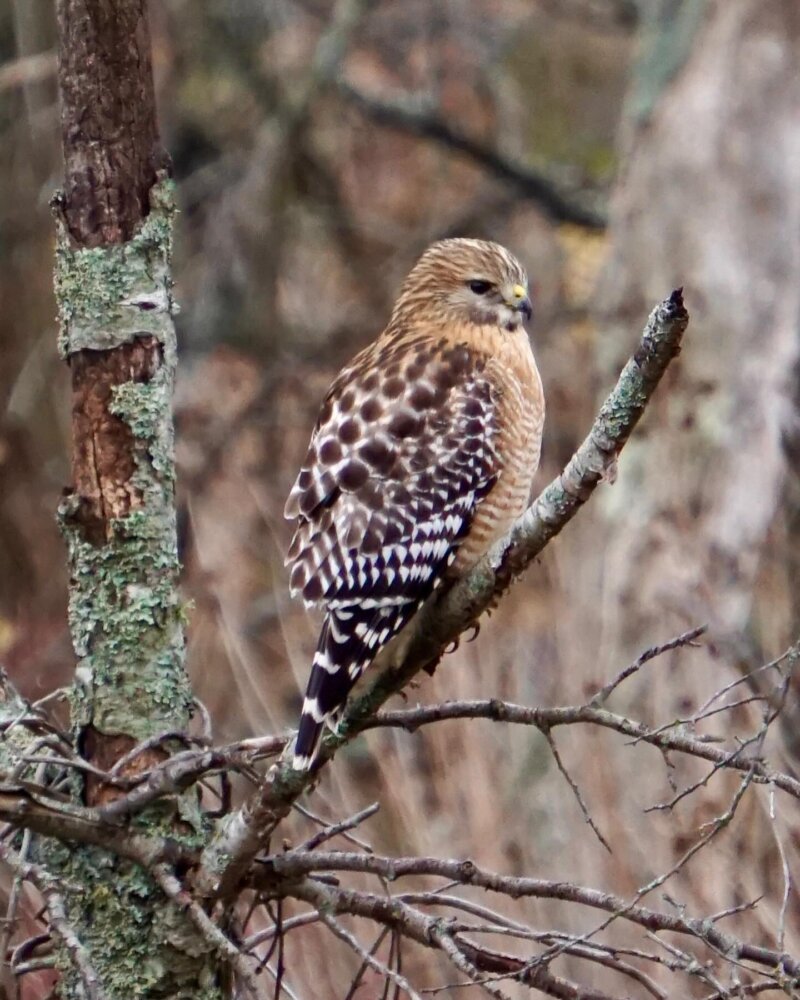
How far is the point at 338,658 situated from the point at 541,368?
20.0 ft

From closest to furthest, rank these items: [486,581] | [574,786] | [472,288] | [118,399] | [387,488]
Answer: [574,786], [486,581], [118,399], [387,488], [472,288]

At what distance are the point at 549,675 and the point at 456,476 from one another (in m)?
2.92

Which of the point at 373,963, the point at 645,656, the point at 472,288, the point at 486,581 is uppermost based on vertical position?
the point at 472,288

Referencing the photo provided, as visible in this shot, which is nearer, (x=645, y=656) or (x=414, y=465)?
(x=645, y=656)

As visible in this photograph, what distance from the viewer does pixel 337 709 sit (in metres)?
3.21

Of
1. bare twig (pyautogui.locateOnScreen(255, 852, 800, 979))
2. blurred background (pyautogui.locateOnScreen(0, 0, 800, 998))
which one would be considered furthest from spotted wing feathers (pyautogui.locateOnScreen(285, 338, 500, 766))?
blurred background (pyautogui.locateOnScreen(0, 0, 800, 998))

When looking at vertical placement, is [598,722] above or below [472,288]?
below

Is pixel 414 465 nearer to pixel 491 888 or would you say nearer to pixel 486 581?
pixel 486 581

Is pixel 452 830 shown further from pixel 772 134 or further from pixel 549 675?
pixel 772 134

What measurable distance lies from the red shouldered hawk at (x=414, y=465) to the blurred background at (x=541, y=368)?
46.3 inches

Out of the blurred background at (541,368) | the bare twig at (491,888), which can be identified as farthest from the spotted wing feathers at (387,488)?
the blurred background at (541,368)

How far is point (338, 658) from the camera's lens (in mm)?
3400

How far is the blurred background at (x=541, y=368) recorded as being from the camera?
549 cm

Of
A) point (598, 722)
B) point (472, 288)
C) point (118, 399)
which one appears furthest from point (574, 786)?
point (472, 288)
